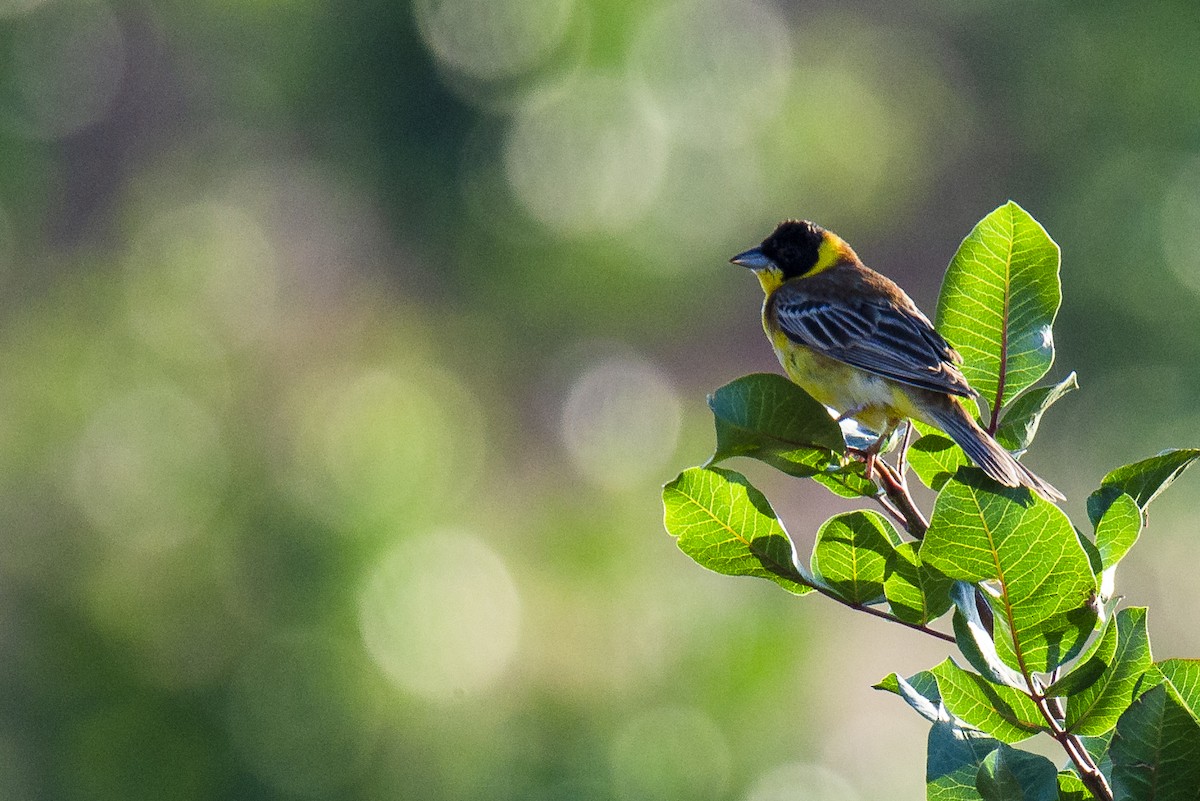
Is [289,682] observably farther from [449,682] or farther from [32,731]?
[32,731]

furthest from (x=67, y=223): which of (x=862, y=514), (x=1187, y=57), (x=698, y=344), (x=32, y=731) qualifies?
(x=862, y=514)

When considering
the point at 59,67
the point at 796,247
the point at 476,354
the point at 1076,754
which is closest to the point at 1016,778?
the point at 1076,754

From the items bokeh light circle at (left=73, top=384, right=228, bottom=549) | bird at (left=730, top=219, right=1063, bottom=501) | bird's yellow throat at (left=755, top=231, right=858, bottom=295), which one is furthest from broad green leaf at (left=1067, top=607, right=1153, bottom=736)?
bokeh light circle at (left=73, top=384, right=228, bottom=549)

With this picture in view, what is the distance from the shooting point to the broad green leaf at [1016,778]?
2.02 ft

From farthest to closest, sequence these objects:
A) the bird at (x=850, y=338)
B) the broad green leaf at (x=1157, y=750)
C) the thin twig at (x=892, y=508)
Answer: the bird at (x=850, y=338) → the thin twig at (x=892, y=508) → the broad green leaf at (x=1157, y=750)

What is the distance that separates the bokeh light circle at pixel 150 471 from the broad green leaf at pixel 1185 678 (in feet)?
6.40

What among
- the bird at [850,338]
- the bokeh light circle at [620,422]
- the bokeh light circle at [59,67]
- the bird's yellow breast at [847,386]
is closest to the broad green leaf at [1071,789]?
the bird at [850,338]

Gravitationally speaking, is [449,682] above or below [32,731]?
above

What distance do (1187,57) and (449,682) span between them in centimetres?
304

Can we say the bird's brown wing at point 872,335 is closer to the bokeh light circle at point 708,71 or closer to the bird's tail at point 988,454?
the bird's tail at point 988,454

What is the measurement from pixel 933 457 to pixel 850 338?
0.69m

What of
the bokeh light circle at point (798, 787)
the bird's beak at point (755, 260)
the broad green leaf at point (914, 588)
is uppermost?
the broad green leaf at point (914, 588)

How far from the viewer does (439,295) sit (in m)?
4.30

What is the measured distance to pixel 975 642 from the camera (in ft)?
2.15
